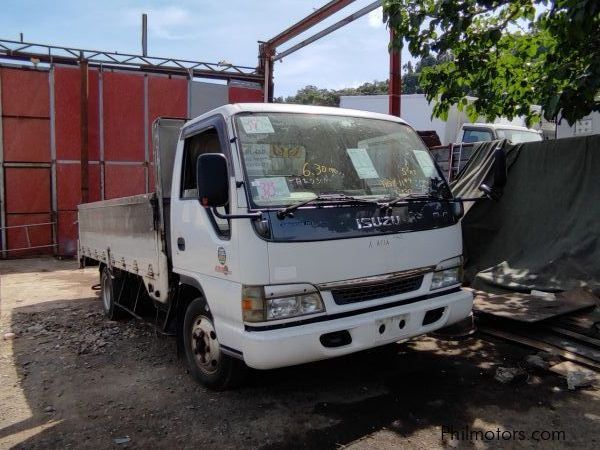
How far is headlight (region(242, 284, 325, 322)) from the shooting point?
10.4 feet

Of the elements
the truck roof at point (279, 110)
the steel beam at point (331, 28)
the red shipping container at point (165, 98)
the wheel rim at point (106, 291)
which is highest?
the steel beam at point (331, 28)

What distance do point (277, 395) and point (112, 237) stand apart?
130 inches

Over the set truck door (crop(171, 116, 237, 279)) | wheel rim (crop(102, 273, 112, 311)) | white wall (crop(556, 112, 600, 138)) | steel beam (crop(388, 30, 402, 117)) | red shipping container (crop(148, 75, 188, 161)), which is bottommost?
wheel rim (crop(102, 273, 112, 311))

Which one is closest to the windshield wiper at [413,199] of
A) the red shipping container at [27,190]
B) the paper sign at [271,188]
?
the paper sign at [271,188]

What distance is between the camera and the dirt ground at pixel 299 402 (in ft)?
10.7

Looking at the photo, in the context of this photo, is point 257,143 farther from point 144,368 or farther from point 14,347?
point 14,347

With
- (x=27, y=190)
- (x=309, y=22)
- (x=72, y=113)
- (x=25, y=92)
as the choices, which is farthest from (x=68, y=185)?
(x=309, y=22)

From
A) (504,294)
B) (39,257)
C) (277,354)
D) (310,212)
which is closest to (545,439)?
(277,354)

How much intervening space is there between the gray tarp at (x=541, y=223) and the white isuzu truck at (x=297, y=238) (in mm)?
2358

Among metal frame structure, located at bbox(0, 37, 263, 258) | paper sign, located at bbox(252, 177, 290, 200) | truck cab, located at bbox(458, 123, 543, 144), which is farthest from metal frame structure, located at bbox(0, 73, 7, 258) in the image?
paper sign, located at bbox(252, 177, 290, 200)

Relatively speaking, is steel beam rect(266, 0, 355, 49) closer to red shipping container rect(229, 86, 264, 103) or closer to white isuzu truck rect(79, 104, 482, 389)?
red shipping container rect(229, 86, 264, 103)

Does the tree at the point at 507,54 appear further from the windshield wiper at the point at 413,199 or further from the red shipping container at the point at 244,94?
the red shipping container at the point at 244,94

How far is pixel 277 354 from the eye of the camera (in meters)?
3.11

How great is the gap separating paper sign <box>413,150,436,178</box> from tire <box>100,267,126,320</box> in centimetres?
398
